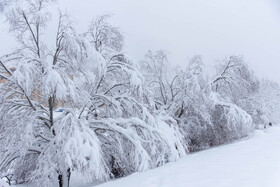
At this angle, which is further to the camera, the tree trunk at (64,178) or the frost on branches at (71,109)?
the tree trunk at (64,178)

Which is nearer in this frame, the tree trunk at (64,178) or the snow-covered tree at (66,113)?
the snow-covered tree at (66,113)

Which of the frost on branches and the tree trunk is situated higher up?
the frost on branches

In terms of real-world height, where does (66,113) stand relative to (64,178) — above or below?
above

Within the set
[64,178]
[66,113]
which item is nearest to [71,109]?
[66,113]

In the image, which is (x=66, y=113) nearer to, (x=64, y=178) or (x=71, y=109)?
(x=71, y=109)

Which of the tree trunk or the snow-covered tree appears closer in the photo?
the snow-covered tree

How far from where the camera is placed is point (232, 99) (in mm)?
14430

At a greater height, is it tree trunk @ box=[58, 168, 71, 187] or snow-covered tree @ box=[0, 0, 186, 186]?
snow-covered tree @ box=[0, 0, 186, 186]

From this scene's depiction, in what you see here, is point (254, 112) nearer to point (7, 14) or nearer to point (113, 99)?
point (113, 99)

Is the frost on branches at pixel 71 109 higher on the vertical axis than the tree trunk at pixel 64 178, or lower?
higher

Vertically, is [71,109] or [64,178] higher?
[71,109]

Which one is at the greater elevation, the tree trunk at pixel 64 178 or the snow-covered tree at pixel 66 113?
the snow-covered tree at pixel 66 113

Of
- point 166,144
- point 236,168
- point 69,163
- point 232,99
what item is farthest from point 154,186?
point 232,99

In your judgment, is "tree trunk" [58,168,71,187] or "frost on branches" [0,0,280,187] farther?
"tree trunk" [58,168,71,187]
